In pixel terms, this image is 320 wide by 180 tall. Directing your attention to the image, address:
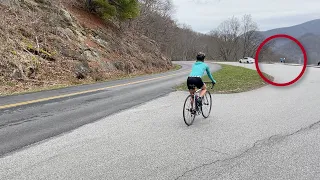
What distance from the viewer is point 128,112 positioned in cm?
816

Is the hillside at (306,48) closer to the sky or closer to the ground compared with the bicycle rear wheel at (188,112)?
closer to the sky

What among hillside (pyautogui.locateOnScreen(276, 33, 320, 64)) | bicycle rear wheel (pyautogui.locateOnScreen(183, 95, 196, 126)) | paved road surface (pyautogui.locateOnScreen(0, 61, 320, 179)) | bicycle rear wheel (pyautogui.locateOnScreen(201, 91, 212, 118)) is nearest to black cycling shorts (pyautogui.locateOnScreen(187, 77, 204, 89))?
bicycle rear wheel (pyautogui.locateOnScreen(183, 95, 196, 126))

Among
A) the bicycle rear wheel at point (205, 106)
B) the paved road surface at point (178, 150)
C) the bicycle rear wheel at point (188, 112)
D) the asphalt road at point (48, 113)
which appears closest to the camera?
the paved road surface at point (178, 150)

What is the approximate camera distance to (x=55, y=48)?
18.9m

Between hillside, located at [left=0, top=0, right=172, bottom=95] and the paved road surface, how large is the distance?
345 inches

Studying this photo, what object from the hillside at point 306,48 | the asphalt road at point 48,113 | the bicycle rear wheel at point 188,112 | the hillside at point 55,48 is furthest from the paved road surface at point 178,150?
the hillside at point 55,48

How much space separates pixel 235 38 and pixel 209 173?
106786mm

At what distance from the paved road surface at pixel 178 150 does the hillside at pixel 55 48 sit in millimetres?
8751

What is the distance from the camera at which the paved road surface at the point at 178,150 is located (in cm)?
407

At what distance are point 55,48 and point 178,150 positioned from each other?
16.3 m

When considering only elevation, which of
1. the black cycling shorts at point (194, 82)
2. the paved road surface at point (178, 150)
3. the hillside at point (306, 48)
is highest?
the hillside at point (306, 48)

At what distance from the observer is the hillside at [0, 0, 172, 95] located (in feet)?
48.1

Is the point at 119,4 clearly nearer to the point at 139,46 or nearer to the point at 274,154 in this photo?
the point at 139,46

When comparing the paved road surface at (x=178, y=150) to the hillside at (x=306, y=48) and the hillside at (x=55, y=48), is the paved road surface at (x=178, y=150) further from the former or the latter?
the hillside at (x=55, y=48)
